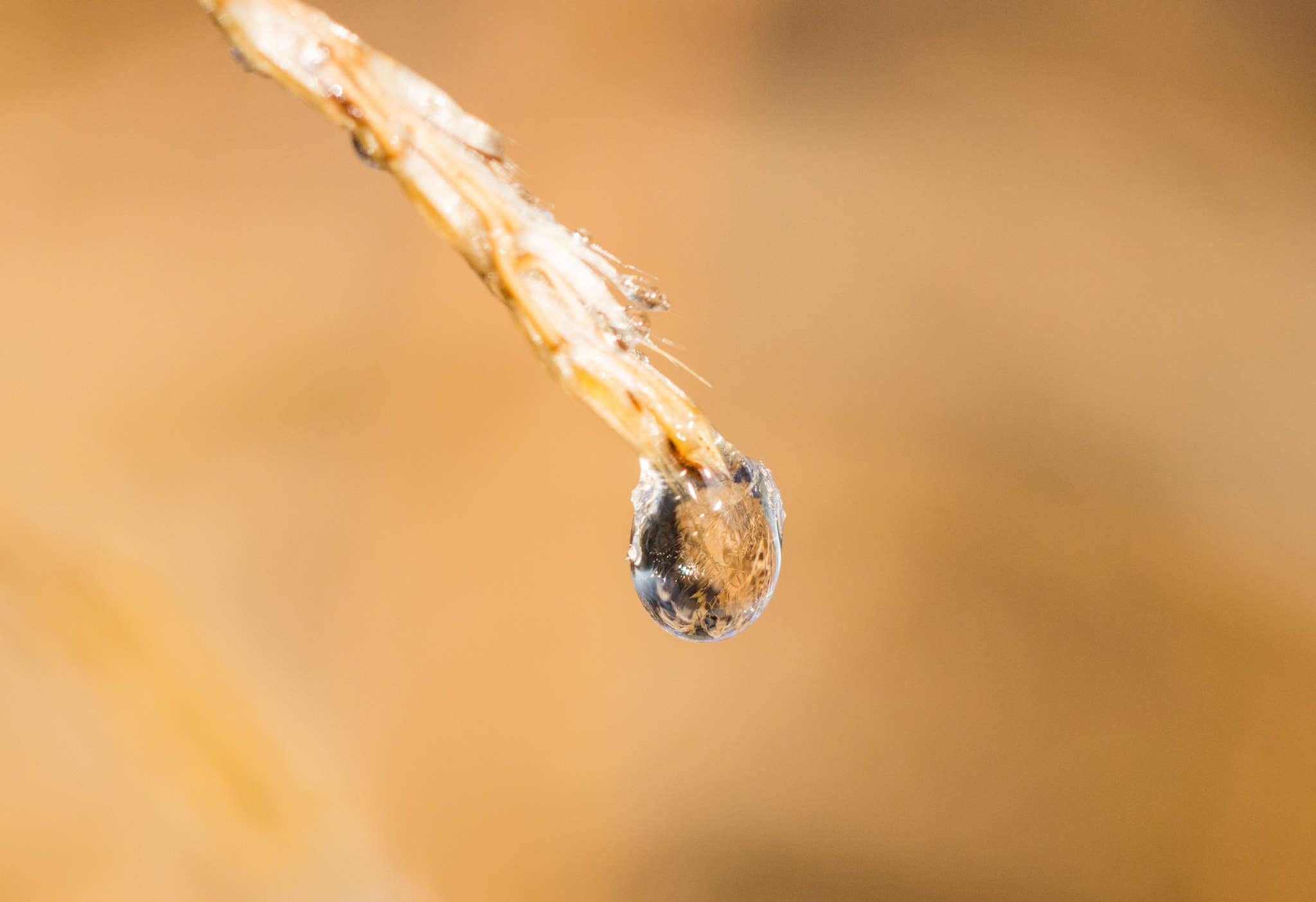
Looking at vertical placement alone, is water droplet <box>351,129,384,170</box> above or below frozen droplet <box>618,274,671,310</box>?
below

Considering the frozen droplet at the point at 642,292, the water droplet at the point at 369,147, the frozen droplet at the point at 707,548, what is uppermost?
the frozen droplet at the point at 642,292

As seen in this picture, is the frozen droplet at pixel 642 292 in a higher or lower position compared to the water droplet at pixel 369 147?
higher

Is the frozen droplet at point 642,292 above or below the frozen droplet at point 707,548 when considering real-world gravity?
above

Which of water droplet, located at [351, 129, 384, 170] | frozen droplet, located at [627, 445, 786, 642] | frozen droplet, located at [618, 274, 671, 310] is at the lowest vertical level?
frozen droplet, located at [627, 445, 786, 642]

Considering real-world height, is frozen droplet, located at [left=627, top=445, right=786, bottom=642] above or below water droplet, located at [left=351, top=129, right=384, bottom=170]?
below

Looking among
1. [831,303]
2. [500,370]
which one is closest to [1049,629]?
[831,303]

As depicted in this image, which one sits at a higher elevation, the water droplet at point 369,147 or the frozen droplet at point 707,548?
the water droplet at point 369,147

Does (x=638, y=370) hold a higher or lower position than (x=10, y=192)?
lower

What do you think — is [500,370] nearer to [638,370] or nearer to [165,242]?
[165,242]
